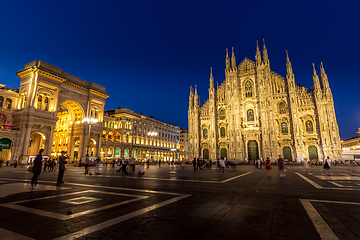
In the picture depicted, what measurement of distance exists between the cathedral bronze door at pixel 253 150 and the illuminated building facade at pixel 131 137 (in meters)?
20.1

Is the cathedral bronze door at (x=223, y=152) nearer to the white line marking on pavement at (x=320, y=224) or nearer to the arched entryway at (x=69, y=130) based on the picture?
the arched entryway at (x=69, y=130)

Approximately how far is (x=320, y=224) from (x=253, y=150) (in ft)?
142

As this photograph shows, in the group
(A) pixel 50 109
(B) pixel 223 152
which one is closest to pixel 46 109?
(A) pixel 50 109

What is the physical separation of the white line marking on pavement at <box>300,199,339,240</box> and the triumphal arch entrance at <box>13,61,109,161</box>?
27.5 metres

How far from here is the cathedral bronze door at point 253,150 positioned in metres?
43.8

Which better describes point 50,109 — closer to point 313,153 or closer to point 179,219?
point 179,219

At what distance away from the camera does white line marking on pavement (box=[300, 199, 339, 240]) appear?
2994 mm

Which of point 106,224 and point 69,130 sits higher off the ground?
point 69,130

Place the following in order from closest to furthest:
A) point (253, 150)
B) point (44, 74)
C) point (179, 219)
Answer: point (179, 219) → point (44, 74) → point (253, 150)

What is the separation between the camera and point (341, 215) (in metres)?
4.19

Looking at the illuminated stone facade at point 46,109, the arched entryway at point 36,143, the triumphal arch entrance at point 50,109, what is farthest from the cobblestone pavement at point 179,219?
the arched entryway at point 36,143

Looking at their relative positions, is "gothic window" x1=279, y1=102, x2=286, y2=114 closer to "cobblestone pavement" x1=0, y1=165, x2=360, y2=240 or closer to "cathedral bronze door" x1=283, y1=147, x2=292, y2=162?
"cathedral bronze door" x1=283, y1=147, x2=292, y2=162

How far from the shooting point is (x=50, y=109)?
37.8m

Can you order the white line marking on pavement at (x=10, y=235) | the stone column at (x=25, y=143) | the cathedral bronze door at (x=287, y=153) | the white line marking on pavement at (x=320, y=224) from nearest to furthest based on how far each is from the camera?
the white line marking on pavement at (x=10, y=235), the white line marking on pavement at (x=320, y=224), the stone column at (x=25, y=143), the cathedral bronze door at (x=287, y=153)
